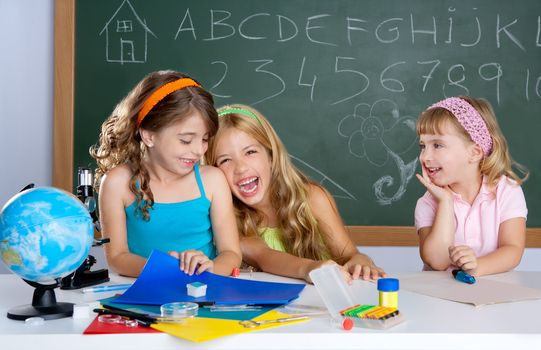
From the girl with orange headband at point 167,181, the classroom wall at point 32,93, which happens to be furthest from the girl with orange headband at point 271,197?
the classroom wall at point 32,93

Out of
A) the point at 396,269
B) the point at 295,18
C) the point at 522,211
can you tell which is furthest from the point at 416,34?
the point at 522,211

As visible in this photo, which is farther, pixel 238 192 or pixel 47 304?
pixel 238 192

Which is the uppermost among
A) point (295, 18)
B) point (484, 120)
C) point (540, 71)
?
point (295, 18)

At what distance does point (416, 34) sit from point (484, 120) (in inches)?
52.0

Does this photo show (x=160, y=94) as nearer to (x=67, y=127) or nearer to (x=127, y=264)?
(x=127, y=264)

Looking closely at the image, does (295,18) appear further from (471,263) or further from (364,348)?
(364,348)

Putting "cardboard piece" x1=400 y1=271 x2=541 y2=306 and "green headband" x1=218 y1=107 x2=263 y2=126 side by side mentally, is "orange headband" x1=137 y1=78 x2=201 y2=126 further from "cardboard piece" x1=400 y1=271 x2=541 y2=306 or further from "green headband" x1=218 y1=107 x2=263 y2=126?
"cardboard piece" x1=400 y1=271 x2=541 y2=306

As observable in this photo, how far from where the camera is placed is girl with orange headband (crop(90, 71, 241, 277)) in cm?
216

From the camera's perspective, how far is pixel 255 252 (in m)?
2.18

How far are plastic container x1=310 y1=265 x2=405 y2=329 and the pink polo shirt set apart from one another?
866 millimetres

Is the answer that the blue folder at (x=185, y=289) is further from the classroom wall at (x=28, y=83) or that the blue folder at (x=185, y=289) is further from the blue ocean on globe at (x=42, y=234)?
the classroom wall at (x=28, y=83)

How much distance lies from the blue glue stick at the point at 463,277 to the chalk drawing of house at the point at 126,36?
7.63 ft

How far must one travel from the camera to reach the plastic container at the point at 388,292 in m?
1.39

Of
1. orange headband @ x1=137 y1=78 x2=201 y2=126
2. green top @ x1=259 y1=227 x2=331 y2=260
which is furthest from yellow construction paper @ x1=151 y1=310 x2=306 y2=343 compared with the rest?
green top @ x1=259 y1=227 x2=331 y2=260
